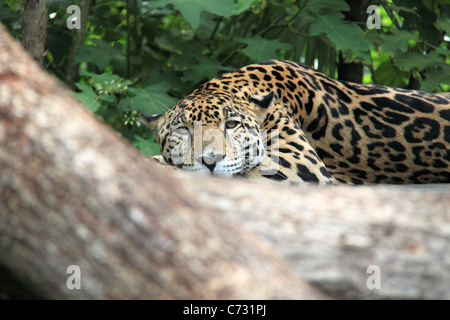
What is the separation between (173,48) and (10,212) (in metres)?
5.54

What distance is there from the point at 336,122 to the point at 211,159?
4.66 feet

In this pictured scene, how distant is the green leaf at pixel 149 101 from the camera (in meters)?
5.77

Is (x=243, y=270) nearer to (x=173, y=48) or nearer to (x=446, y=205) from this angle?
(x=446, y=205)

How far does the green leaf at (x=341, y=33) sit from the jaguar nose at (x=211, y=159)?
2.20 metres

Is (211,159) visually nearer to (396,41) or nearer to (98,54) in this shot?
(98,54)

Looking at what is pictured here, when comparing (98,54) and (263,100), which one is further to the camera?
(98,54)

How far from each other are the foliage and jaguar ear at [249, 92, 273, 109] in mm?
817

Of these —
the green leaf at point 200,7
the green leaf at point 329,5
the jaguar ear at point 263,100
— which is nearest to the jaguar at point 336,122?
the jaguar ear at point 263,100

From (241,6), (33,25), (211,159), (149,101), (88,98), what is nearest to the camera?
(211,159)

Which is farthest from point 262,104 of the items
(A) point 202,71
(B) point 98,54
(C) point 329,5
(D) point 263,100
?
(B) point 98,54

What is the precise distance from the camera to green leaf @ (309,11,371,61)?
598 cm

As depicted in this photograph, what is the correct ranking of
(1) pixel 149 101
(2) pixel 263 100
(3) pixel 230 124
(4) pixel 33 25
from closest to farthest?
(4) pixel 33 25 → (3) pixel 230 124 → (2) pixel 263 100 → (1) pixel 149 101

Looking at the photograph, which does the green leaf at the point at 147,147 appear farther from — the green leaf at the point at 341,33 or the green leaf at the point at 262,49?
the green leaf at the point at 341,33

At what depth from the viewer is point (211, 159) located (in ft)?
14.4
